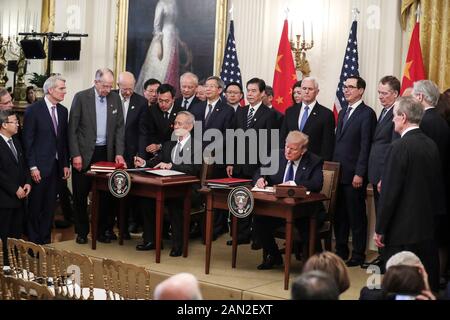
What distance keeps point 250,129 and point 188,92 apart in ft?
3.35

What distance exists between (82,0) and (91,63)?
990 millimetres

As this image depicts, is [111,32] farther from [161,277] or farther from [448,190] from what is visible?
[448,190]

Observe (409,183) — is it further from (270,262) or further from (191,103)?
(191,103)

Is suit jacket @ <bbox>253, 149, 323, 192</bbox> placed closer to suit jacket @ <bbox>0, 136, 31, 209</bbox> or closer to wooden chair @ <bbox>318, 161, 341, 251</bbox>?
wooden chair @ <bbox>318, 161, 341, 251</bbox>

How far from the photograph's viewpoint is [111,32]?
1133 centimetres

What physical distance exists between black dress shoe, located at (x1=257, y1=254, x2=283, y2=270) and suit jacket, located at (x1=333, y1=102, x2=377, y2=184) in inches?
38.9

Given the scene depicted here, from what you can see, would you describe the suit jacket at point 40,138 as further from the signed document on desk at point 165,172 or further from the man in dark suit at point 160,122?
the signed document on desk at point 165,172

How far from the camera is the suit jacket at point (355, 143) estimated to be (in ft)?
22.2

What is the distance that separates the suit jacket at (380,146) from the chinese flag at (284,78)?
2419mm

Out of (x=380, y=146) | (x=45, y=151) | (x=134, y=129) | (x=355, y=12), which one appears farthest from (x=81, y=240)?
(x=355, y=12)

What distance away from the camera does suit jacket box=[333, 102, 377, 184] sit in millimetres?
6766

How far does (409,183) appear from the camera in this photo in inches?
205
